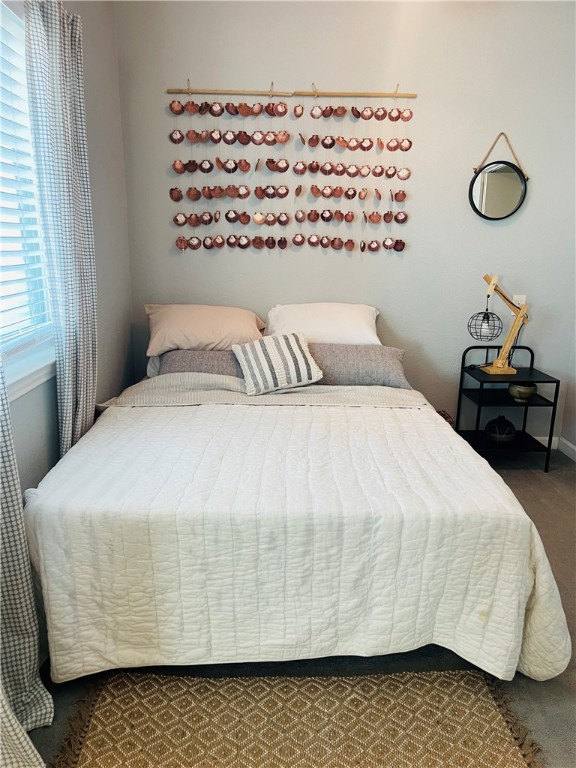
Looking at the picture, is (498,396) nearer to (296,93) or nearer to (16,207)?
(296,93)

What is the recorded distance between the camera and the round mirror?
3189mm

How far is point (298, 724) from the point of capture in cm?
160

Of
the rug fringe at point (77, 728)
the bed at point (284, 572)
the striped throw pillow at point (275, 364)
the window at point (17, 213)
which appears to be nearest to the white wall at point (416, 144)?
the striped throw pillow at point (275, 364)

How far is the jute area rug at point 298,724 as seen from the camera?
1501 millimetres

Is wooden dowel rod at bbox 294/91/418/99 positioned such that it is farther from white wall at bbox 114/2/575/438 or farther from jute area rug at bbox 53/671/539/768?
jute area rug at bbox 53/671/539/768

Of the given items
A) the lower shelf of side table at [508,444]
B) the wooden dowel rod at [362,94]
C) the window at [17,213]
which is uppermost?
the wooden dowel rod at [362,94]

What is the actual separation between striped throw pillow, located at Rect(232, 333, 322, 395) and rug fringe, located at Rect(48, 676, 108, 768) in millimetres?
1351

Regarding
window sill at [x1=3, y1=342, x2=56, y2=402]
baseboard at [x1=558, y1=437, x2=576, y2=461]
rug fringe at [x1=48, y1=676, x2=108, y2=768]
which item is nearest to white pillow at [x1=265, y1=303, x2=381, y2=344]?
window sill at [x1=3, y1=342, x2=56, y2=402]

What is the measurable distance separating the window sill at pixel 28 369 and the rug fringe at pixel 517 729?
1719mm

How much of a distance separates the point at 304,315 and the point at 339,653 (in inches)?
71.3

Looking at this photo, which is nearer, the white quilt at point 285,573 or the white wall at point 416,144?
the white quilt at point 285,573

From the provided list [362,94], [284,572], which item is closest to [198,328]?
[362,94]

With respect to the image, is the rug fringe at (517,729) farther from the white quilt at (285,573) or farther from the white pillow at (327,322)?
the white pillow at (327,322)

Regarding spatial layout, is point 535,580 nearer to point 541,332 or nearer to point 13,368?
point 13,368
